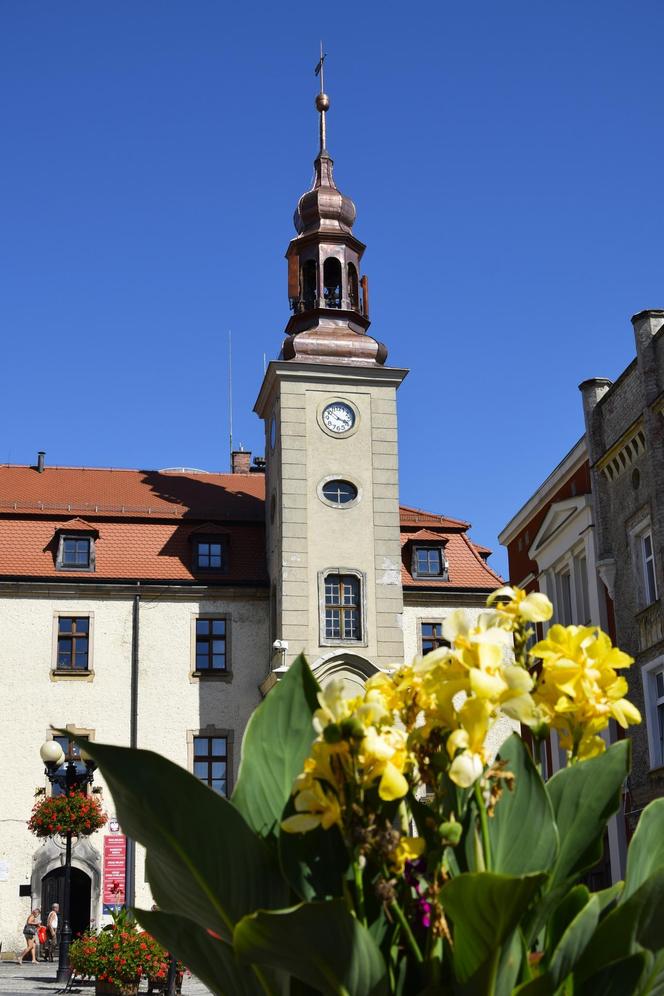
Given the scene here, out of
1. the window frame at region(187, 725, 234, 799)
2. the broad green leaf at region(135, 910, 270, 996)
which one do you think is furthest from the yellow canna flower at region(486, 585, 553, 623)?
the window frame at region(187, 725, 234, 799)

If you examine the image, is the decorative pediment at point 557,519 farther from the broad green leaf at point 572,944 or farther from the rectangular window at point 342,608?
the broad green leaf at point 572,944

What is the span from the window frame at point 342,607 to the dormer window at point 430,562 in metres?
3.24

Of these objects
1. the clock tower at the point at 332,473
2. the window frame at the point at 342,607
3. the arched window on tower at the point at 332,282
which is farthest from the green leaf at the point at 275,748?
the arched window on tower at the point at 332,282

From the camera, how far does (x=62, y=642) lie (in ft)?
102

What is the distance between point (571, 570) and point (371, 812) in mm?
22841

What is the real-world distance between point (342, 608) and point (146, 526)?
621cm

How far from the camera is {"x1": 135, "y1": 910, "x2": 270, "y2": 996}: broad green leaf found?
95.3 inches

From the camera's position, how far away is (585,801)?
2475 mm

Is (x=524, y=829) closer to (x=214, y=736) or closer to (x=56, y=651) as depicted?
(x=214, y=736)

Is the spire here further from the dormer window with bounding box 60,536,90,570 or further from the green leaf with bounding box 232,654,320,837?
the green leaf with bounding box 232,654,320,837

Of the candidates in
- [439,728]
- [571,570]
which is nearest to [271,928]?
[439,728]

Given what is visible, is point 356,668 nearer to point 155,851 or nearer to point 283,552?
point 283,552

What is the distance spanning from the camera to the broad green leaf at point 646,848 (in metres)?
2.45

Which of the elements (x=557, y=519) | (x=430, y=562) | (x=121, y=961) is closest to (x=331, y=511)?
(x=430, y=562)
